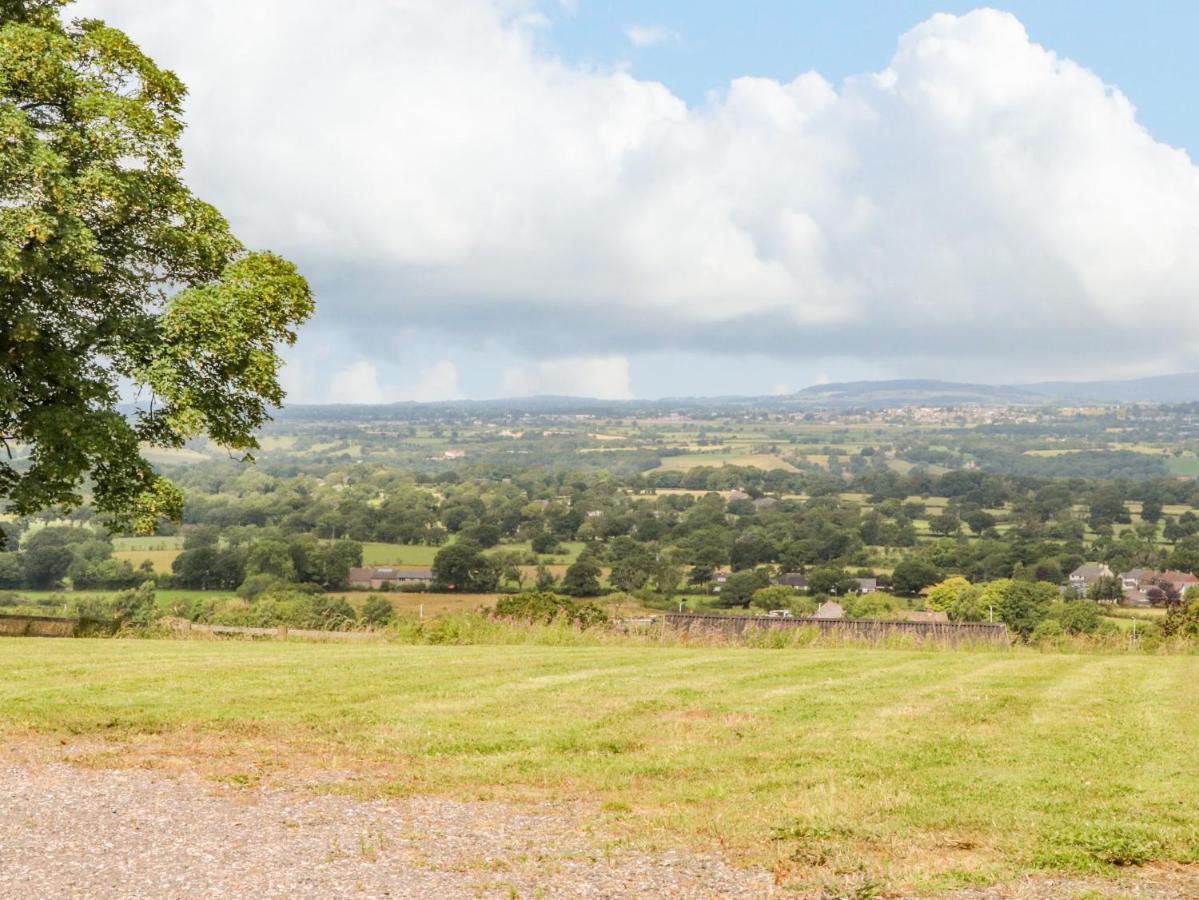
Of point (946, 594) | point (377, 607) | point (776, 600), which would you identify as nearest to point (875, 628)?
point (377, 607)

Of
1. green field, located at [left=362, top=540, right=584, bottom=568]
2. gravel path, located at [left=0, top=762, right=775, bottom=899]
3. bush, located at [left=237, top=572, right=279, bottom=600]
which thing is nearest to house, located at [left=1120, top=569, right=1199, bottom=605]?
green field, located at [left=362, top=540, right=584, bottom=568]

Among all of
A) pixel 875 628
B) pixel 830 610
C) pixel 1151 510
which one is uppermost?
pixel 875 628

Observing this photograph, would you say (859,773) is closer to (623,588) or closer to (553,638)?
(553,638)

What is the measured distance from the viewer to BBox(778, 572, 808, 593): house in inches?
3622

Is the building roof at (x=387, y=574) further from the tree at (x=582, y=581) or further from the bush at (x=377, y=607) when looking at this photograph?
the bush at (x=377, y=607)

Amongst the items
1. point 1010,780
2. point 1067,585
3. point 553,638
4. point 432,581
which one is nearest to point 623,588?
point 432,581

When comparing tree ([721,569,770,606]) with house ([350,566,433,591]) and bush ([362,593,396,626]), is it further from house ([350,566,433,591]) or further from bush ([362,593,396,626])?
bush ([362,593,396,626])

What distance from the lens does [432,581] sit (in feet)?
271

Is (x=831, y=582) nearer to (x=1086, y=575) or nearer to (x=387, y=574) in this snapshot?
(x=1086, y=575)

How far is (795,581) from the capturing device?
9488 centimetres

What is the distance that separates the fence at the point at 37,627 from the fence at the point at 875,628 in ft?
47.4

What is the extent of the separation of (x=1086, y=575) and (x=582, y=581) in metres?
→ 39.4

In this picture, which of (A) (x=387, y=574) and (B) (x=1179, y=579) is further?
(B) (x=1179, y=579)

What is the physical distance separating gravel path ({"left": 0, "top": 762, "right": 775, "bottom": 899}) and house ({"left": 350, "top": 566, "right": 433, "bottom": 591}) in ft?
234
